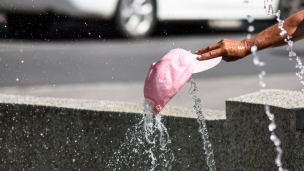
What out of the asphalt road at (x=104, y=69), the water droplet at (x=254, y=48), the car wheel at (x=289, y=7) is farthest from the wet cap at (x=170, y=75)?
the car wheel at (x=289, y=7)

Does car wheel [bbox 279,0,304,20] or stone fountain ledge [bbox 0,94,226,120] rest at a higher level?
car wheel [bbox 279,0,304,20]

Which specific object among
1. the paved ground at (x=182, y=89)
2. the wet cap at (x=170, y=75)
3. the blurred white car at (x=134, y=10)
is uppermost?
the blurred white car at (x=134, y=10)

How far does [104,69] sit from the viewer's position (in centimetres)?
731

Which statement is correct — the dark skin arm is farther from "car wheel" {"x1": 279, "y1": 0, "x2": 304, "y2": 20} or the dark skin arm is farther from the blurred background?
"car wheel" {"x1": 279, "y1": 0, "x2": 304, "y2": 20}

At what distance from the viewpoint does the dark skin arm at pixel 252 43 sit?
6.95ft

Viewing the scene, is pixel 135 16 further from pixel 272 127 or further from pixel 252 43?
pixel 252 43

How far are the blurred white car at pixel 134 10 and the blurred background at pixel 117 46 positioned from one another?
0.02 metres

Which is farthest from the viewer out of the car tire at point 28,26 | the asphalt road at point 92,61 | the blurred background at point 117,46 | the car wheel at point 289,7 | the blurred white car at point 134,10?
the car wheel at point 289,7

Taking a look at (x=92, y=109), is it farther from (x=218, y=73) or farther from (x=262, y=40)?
(x=218, y=73)

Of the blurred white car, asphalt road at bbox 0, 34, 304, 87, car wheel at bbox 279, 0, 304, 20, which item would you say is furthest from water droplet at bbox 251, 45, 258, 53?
car wheel at bbox 279, 0, 304, 20

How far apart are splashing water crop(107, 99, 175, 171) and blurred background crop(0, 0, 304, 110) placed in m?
2.38

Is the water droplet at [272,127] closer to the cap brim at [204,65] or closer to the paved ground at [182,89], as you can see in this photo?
the cap brim at [204,65]

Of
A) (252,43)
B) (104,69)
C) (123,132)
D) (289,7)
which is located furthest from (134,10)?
(252,43)

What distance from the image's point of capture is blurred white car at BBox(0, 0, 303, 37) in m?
8.73
